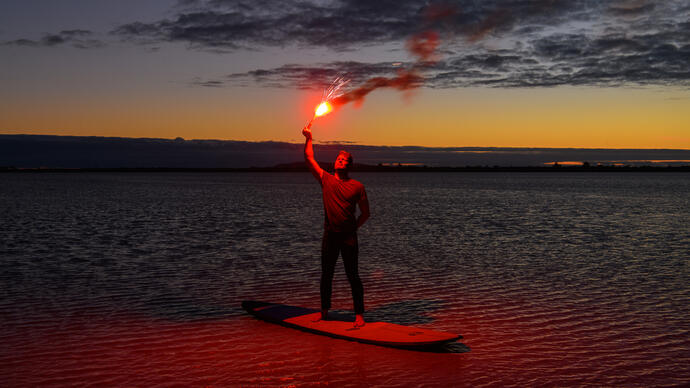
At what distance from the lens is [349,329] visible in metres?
8.22

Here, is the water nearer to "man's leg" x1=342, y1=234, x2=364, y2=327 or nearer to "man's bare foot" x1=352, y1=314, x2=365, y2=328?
"man's bare foot" x1=352, y1=314, x2=365, y2=328

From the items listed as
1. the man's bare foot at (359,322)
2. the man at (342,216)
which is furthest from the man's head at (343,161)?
the man's bare foot at (359,322)

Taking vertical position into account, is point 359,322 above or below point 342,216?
below

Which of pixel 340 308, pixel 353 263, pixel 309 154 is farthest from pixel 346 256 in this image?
pixel 340 308

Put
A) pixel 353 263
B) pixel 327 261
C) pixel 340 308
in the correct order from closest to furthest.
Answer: pixel 353 263 → pixel 327 261 → pixel 340 308

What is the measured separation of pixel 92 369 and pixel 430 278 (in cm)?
868

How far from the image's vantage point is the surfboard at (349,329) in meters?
7.52

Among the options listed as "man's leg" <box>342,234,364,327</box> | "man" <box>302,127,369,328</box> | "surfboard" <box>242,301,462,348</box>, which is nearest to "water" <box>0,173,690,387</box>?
"surfboard" <box>242,301,462,348</box>

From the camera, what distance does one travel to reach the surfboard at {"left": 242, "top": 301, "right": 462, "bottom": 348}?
24.7ft

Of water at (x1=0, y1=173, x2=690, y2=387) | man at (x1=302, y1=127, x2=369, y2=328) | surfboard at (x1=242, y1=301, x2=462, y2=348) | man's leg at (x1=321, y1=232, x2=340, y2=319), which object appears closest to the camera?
water at (x1=0, y1=173, x2=690, y2=387)

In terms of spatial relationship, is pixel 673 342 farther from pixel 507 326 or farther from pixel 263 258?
pixel 263 258

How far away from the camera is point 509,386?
6316 mm

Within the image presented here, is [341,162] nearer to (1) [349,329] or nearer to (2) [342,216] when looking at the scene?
(2) [342,216]

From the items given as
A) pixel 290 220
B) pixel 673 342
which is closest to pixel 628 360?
pixel 673 342
